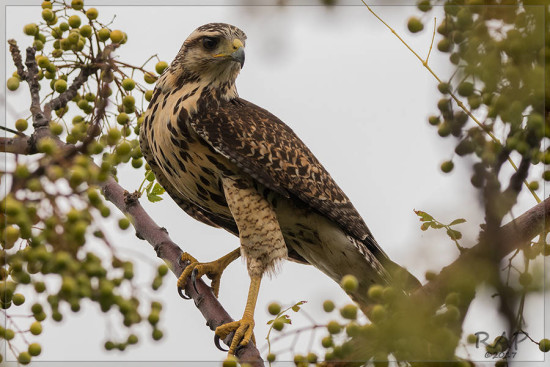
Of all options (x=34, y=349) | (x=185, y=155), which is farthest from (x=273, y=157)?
(x=34, y=349)

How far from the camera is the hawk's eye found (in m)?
5.19

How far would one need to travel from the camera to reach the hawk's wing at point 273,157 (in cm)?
486

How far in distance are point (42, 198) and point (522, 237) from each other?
1.62 meters

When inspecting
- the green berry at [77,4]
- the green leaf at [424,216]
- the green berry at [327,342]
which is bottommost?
the green berry at [327,342]

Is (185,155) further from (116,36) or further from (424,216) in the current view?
(424,216)

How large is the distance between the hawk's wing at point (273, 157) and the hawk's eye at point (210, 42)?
0.41 meters

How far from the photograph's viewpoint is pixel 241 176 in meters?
4.91

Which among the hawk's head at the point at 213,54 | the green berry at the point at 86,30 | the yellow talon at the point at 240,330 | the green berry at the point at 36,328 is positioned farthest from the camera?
the hawk's head at the point at 213,54

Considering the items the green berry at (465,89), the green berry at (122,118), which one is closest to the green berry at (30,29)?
the green berry at (122,118)

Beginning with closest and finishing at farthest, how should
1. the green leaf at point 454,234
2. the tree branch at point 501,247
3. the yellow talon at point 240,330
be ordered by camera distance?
the tree branch at point 501,247
the green leaf at point 454,234
the yellow talon at point 240,330

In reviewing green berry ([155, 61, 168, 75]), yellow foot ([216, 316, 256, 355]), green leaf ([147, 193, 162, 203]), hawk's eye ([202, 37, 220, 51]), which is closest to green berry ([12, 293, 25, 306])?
yellow foot ([216, 316, 256, 355])

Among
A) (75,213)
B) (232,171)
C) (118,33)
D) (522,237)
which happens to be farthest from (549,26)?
(232,171)

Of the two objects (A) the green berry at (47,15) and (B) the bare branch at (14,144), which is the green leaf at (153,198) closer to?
(B) the bare branch at (14,144)

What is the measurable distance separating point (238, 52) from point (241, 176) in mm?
853
